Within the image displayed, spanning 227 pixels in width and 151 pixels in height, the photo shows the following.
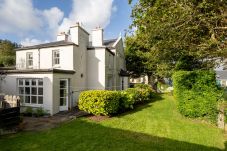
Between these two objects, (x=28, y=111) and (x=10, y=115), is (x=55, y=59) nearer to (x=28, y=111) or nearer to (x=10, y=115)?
(x=28, y=111)

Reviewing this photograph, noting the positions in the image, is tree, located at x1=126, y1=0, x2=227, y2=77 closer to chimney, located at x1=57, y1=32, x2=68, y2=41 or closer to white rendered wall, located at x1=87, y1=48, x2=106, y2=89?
white rendered wall, located at x1=87, y1=48, x2=106, y2=89

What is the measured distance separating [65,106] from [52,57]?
5.65 meters

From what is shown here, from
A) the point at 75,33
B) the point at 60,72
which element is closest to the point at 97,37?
the point at 75,33

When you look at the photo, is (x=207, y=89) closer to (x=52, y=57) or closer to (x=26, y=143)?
(x=26, y=143)

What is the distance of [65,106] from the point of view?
16766mm

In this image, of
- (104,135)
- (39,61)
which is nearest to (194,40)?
(104,135)

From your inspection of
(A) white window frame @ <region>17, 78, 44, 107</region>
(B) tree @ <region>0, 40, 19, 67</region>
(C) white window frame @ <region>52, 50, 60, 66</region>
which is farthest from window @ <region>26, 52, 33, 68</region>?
(B) tree @ <region>0, 40, 19, 67</region>

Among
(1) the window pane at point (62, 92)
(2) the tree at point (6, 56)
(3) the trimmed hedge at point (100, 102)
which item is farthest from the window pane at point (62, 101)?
(2) the tree at point (6, 56)

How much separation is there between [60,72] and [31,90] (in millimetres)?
2879

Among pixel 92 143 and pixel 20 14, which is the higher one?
pixel 20 14

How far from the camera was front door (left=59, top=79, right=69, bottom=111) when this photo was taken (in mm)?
16531

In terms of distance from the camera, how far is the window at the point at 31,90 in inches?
611

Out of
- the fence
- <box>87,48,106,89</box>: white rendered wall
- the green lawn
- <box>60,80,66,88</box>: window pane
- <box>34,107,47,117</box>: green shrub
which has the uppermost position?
<box>87,48,106,89</box>: white rendered wall

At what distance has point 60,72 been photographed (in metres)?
15.9
